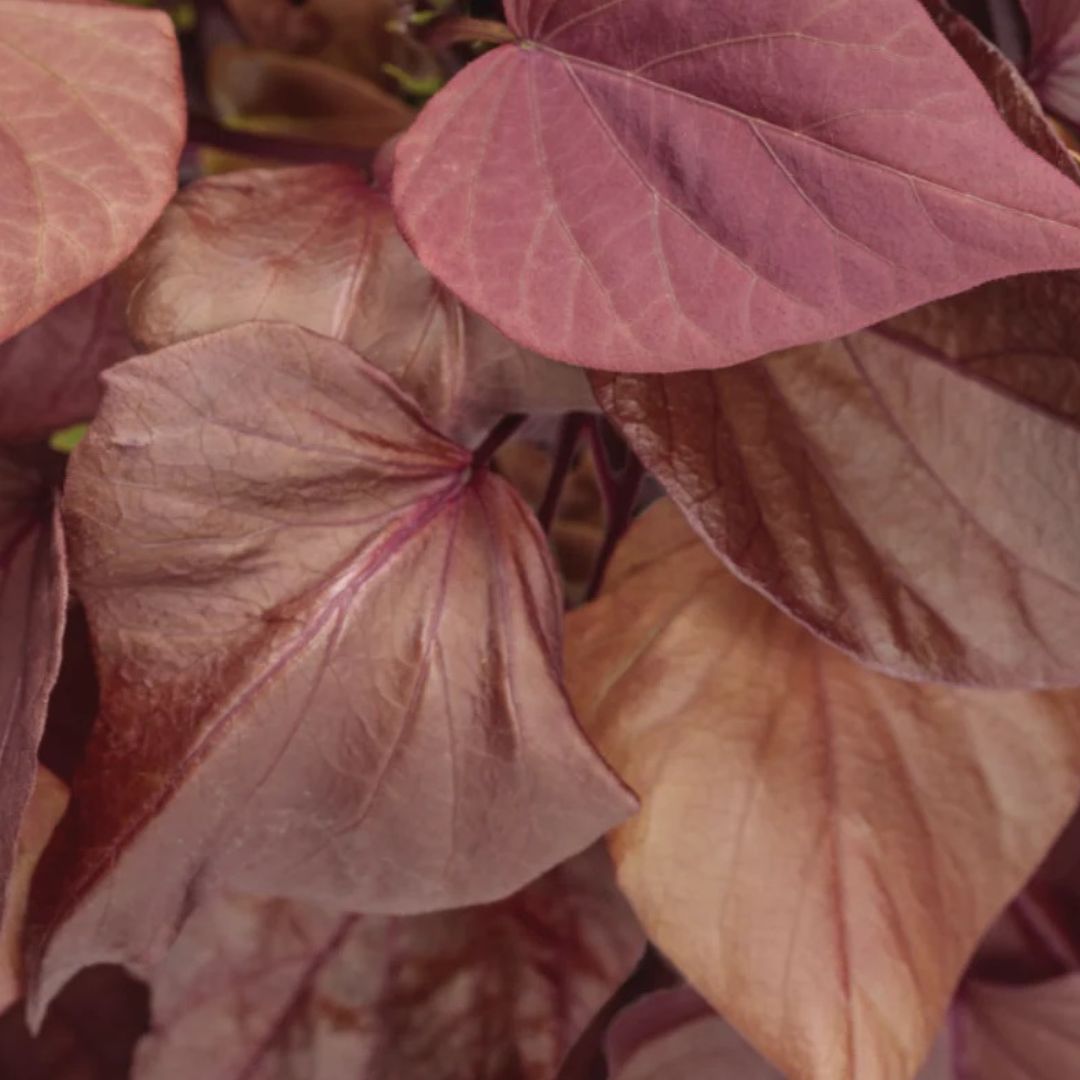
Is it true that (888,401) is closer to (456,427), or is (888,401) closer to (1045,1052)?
(456,427)

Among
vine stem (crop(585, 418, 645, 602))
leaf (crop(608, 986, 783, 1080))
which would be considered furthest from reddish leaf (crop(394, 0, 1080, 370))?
leaf (crop(608, 986, 783, 1080))

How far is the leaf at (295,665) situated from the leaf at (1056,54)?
157 mm

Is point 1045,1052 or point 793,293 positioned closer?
point 793,293

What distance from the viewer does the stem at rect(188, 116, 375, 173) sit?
0.32 meters

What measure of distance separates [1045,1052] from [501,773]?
196mm

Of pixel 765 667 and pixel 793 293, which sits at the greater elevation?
pixel 793 293

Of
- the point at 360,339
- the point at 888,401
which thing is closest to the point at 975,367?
the point at 888,401

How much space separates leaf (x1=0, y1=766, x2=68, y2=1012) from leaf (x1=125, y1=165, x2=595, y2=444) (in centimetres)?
10

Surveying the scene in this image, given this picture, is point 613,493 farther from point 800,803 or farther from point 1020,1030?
point 1020,1030

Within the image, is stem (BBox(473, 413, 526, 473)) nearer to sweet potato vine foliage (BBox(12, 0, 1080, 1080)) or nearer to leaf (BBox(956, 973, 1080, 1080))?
sweet potato vine foliage (BBox(12, 0, 1080, 1080))

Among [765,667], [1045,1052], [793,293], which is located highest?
[793,293]

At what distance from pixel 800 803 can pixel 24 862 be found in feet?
0.56

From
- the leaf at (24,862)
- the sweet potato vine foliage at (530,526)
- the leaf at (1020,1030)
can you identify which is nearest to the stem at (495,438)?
the sweet potato vine foliage at (530,526)

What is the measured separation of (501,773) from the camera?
0.25m
